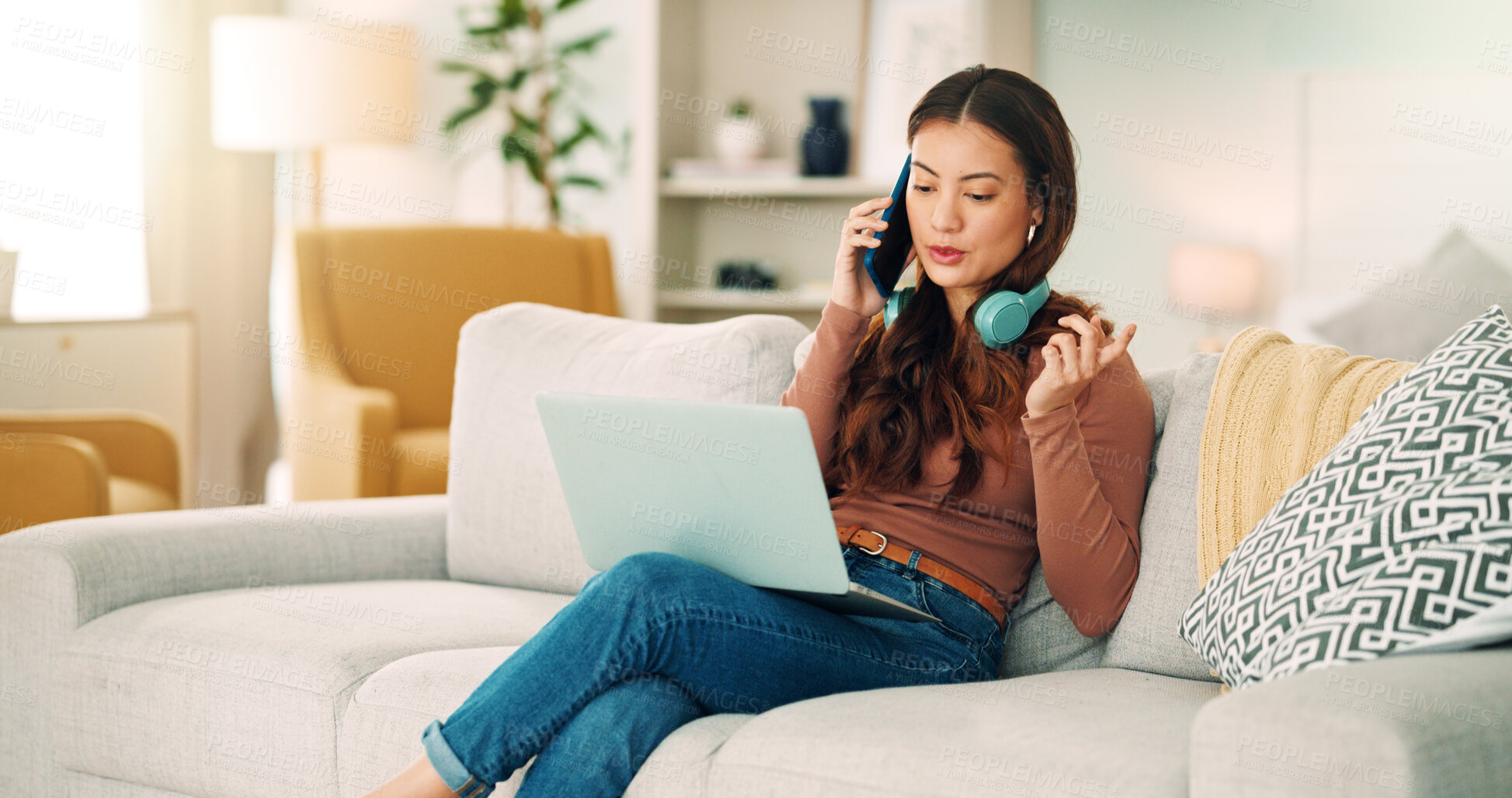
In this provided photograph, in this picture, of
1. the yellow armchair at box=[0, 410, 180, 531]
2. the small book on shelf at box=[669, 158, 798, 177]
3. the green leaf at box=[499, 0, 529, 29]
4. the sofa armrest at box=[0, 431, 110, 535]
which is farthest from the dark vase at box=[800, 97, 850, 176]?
the sofa armrest at box=[0, 431, 110, 535]

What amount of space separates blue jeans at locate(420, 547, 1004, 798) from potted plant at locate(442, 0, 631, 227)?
2.91m

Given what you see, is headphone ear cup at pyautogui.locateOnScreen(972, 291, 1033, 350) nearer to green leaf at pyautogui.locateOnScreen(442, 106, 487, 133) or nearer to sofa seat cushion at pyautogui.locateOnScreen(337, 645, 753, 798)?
sofa seat cushion at pyautogui.locateOnScreen(337, 645, 753, 798)

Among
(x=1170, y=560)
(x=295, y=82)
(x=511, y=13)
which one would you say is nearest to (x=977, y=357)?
(x=1170, y=560)

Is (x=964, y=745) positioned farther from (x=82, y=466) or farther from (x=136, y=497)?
(x=136, y=497)

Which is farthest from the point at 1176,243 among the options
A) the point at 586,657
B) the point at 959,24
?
the point at 586,657

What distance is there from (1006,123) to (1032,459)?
0.40 metres

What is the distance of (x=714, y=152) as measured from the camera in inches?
155

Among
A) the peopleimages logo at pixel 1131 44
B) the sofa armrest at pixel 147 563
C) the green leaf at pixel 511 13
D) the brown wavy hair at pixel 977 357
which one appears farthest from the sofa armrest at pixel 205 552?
the green leaf at pixel 511 13

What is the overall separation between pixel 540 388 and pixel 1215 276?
1.83 metres

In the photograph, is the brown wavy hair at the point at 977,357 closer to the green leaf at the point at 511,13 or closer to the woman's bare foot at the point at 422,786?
the woman's bare foot at the point at 422,786

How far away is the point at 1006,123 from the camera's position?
1502mm

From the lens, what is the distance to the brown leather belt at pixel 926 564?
4.82 feet

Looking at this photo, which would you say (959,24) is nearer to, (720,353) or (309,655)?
(720,353)

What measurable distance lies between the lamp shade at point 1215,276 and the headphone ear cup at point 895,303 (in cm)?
173
